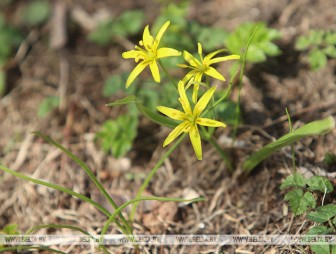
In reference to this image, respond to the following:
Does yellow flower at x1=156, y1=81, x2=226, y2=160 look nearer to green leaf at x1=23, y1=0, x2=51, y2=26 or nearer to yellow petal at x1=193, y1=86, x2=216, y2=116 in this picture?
yellow petal at x1=193, y1=86, x2=216, y2=116

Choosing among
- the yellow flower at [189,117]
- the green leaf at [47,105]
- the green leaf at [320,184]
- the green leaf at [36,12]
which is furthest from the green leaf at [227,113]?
the green leaf at [36,12]

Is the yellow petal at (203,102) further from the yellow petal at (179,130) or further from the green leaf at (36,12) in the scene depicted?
the green leaf at (36,12)

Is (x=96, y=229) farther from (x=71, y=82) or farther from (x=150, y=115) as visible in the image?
(x=71, y=82)

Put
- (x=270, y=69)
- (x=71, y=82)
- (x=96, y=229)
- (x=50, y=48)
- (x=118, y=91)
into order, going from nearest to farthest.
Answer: (x=96, y=229), (x=270, y=69), (x=118, y=91), (x=71, y=82), (x=50, y=48)

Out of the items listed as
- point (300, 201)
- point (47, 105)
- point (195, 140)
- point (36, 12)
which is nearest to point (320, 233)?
point (300, 201)

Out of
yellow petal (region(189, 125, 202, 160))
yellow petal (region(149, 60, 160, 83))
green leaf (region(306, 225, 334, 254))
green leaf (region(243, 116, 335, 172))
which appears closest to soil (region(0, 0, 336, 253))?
green leaf (region(306, 225, 334, 254))

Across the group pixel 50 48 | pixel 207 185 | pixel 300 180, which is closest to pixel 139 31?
pixel 50 48
